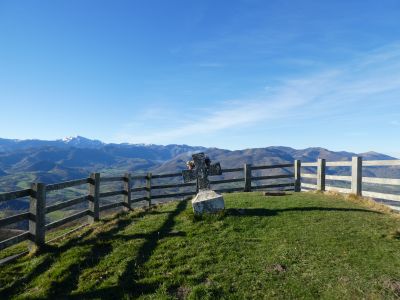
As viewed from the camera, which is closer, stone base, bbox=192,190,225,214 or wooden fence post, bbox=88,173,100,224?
stone base, bbox=192,190,225,214

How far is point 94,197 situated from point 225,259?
8.61m

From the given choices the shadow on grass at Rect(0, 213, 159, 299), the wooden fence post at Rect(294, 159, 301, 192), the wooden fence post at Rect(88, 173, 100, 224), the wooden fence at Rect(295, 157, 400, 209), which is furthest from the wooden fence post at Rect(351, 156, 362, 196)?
the wooden fence post at Rect(88, 173, 100, 224)

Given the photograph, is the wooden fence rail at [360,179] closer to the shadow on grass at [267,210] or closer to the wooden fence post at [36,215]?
the shadow on grass at [267,210]

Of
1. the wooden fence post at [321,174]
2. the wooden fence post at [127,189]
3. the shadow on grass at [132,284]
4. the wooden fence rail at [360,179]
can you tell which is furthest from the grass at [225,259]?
the wooden fence post at [321,174]

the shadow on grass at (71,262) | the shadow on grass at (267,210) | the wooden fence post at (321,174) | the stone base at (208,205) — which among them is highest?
the wooden fence post at (321,174)

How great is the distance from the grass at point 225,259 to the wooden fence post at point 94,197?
1540 mm

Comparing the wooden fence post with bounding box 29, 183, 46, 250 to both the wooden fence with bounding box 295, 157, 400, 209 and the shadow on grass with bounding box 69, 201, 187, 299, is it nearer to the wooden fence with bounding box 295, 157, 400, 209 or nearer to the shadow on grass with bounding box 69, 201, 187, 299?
the shadow on grass with bounding box 69, 201, 187, 299

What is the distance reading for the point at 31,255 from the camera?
12.7 metres

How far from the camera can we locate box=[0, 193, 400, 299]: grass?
9188mm

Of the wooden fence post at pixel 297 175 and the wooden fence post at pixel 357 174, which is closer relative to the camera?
the wooden fence post at pixel 357 174

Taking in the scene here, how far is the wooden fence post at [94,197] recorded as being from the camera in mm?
17406

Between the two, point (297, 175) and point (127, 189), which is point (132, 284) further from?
point (297, 175)

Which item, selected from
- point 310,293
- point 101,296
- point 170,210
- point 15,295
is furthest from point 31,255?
point 310,293

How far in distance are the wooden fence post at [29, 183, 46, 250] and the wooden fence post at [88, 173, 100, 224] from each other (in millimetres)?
3888
